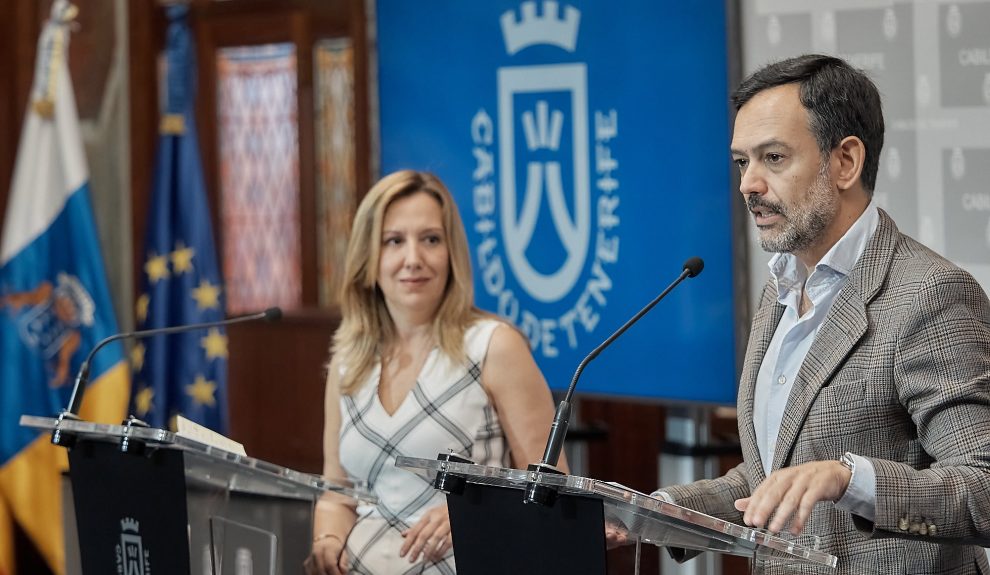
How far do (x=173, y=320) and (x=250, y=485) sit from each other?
3.18 m

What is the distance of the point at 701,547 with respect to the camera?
5.91 ft

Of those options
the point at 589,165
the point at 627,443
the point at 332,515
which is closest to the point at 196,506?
the point at 332,515

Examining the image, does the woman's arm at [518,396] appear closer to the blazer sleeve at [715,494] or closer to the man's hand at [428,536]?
the man's hand at [428,536]

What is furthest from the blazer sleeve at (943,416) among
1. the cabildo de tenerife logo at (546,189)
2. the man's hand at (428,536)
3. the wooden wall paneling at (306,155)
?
the wooden wall paneling at (306,155)

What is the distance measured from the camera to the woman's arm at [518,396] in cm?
286

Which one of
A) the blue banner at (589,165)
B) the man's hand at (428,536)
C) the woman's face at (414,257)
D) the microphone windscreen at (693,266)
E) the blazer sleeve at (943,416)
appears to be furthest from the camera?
the blue banner at (589,165)

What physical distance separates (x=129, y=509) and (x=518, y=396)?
0.84 metres

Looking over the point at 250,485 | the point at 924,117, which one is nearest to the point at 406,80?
the point at 924,117

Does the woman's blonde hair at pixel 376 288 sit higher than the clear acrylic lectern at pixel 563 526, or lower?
higher

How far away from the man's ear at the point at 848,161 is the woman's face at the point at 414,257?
3.88ft

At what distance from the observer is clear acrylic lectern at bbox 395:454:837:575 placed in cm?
167

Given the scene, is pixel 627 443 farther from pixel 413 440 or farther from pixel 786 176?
pixel 786 176

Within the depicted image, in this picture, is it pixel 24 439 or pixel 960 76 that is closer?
pixel 960 76

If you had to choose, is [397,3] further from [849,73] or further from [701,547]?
[701,547]
